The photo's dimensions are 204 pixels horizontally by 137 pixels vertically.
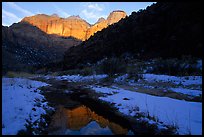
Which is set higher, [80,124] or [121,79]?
[121,79]

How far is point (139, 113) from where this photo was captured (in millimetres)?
10961

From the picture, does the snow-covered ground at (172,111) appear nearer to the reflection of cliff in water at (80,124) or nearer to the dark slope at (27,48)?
the reflection of cliff in water at (80,124)

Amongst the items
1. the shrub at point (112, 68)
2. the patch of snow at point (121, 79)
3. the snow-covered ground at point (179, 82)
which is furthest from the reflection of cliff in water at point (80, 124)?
the shrub at point (112, 68)

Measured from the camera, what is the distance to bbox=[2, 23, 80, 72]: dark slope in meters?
92.7

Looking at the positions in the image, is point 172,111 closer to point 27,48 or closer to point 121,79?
point 121,79

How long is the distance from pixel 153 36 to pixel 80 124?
46.7m

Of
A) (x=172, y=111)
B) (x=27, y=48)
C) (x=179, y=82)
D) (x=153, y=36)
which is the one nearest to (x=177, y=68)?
(x=179, y=82)

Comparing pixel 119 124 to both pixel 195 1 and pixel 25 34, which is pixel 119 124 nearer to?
pixel 195 1

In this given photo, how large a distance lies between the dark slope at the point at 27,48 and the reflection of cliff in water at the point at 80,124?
62.1 m

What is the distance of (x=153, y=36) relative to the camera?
53906 mm

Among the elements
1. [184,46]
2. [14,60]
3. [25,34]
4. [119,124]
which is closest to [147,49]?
[184,46]

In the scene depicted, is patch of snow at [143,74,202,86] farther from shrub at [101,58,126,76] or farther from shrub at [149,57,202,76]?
shrub at [101,58,126,76]

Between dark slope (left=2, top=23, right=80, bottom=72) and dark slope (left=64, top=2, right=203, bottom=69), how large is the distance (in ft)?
80.2

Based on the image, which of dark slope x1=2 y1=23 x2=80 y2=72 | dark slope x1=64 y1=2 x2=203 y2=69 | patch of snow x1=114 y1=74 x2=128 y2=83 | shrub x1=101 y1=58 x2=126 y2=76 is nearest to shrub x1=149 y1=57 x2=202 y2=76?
shrub x1=101 y1=58 x2=126 y2=76
